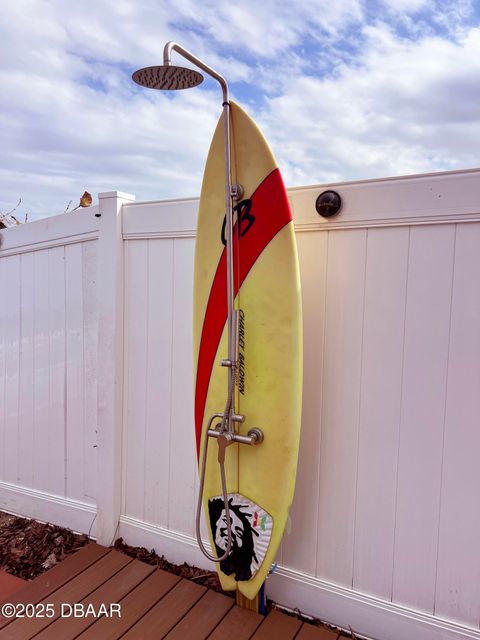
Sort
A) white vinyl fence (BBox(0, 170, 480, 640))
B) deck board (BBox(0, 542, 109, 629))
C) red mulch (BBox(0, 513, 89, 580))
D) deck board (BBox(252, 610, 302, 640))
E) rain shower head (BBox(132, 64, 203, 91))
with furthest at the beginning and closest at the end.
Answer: red mulch (BBox(0, 513, 89, 580)), deck board (BBox(0, 542, 109, 629)), deck board (BBox(252, 610, 302, 640)), white vinyl fence (BBox(0, 170, 480, 640)), rain shower head (BBox(132, 64, 203, 91))

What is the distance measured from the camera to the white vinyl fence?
1.40 meters

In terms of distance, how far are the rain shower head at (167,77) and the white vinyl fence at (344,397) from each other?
21.9 inches

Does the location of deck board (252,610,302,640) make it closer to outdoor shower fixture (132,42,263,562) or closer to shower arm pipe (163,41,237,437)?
outdoor shower fixture (132,42,263,562)

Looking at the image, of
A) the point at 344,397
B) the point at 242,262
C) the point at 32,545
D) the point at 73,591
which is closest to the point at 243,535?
the point at 344,397

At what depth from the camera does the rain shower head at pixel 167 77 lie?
1215mm

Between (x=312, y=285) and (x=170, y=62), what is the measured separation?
854mm

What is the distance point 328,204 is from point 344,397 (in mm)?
694

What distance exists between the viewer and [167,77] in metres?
1.25

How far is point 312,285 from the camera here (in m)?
1.62

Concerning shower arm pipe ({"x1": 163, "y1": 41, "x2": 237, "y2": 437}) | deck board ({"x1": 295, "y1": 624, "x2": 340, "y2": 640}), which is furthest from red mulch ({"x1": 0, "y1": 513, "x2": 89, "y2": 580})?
shower arm pipe ({"x1": 163, "y1": 41, "x2": 237, "y2": 437})

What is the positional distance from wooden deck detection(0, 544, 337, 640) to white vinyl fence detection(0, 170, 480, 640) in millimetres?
162

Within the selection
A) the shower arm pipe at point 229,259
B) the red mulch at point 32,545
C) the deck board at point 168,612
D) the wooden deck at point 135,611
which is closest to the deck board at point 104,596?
the wooden deck at point 135,611

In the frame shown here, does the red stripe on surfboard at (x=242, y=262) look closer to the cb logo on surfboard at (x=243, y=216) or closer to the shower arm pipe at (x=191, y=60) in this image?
the cb logo on surfboard at (x=243, y=216)

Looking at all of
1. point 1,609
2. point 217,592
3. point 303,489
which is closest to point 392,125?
point 303,489
